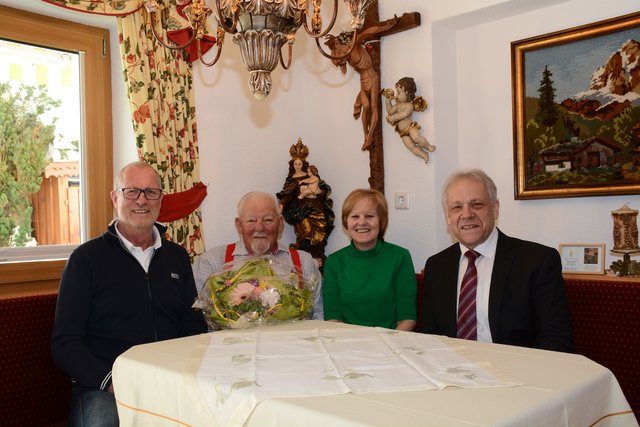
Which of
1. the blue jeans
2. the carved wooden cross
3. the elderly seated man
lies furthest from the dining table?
the carved wooden cross

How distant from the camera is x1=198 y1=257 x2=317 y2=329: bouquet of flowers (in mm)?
2023

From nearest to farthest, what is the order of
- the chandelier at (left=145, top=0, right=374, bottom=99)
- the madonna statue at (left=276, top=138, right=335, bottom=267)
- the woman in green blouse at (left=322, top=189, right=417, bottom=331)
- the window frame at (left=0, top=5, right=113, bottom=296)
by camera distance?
the chandelier at (left=145, top=0, right=374, bottom=99) < the woman in green blouse at (left=322, top=189, right=417, bottom=331) < the window frame at (left=0, top=5, right=113, bottom=296) < the madonna statue at (left=276, top=138, right=335, bottom=267)

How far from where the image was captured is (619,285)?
240 cm

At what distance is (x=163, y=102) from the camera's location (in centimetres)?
372

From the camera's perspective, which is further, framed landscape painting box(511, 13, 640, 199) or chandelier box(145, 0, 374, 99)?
framed landscape painting box(511, 13, 640, 199)

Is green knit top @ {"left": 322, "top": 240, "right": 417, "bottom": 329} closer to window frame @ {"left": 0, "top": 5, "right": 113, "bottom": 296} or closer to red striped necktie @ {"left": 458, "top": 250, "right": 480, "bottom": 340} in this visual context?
red striped necktie @ {"left": 458, "top": 250, "right": 480, "bottom": 340}

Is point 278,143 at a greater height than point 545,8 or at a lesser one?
lesser

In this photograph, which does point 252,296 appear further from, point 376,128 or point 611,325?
point 376,128

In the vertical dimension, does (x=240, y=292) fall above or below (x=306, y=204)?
below

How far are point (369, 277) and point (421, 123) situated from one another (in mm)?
1539

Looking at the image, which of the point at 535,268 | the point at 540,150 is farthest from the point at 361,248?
the point at 540,150

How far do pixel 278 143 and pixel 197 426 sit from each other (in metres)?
3.37

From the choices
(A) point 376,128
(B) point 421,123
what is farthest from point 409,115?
(A) point 376,128

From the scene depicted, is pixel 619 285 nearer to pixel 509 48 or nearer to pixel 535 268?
pixel 535 268
